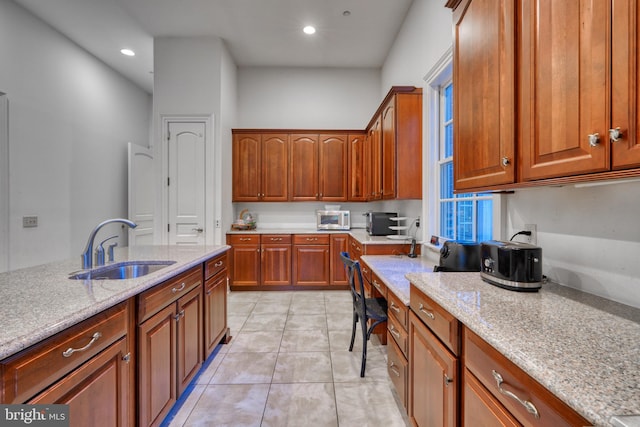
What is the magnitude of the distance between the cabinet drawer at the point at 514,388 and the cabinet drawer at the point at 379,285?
1.03m

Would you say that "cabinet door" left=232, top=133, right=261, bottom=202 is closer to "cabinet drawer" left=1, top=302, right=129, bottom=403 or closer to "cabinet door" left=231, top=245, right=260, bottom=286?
"cabinet door" left=231, top=245, right=260, bottom=286

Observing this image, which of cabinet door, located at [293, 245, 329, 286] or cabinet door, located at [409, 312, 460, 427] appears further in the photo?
cabinet door, located at [293, 245, 329, 286]

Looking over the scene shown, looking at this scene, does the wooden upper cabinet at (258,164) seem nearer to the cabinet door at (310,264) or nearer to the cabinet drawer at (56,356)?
the cabinet door at (310,264)

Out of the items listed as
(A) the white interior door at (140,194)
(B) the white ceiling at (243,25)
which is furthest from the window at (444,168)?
(A) the white interior door at (140,194)

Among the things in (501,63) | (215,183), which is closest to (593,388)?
(501,63)

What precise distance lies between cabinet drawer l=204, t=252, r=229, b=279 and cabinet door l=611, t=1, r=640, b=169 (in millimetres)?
2187

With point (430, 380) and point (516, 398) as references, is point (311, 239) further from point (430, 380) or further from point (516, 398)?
point (516, 398)

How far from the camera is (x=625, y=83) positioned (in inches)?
28.0

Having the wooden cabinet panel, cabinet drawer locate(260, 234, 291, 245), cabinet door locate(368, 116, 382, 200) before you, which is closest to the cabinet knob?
the wooden cabinet panel

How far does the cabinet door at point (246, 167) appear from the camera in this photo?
4445 mm

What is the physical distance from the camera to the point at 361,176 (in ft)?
14.7

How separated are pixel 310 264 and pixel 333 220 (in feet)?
2.57

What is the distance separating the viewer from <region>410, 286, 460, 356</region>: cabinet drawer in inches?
41.4

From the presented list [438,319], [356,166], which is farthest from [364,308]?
[356,166]
